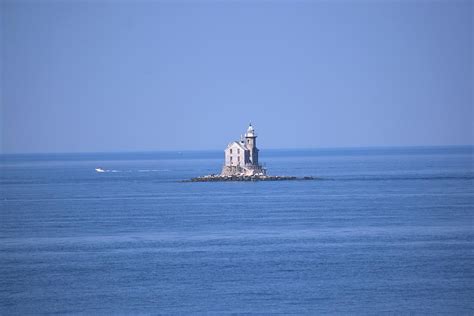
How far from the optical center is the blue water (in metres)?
38.8

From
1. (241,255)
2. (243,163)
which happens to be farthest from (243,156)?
(241,255)

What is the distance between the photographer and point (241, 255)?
162 ft

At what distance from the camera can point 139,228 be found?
204 feet

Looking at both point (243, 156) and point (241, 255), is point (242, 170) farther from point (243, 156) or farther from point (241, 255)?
point (241, 255)

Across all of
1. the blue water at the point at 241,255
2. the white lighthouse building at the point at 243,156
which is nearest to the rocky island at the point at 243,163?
the white lighthouse building at the point at 243,156

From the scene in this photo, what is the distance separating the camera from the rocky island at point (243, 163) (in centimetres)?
10531

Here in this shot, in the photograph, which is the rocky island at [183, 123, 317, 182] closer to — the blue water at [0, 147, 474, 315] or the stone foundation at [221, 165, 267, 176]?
the stone foundation at [221, 165, 267, 176]

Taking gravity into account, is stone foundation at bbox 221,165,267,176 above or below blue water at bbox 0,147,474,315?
above

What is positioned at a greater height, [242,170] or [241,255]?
[242,170]

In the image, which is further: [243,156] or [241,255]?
[243,156]

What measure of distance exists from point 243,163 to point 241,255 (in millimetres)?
59772

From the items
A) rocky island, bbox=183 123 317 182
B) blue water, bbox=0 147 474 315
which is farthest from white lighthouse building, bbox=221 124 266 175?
blue water, bbox=0 147 474 315

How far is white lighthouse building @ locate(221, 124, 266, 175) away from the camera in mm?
105188

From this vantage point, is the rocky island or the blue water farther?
the rocky island
